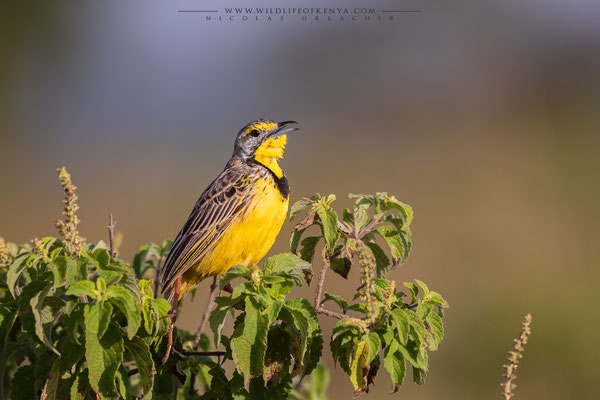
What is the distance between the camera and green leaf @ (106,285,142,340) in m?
2.05

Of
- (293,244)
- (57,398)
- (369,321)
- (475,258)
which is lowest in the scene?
(57,398)

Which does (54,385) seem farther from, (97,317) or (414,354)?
(414,354)

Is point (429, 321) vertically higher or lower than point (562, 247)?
lower

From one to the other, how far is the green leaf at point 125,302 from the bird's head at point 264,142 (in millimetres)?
2117

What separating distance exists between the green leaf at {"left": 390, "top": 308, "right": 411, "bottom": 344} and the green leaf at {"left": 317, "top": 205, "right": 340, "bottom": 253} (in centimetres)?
41

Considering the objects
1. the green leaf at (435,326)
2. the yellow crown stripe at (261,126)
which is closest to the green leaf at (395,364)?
the green leaf at (435,326)

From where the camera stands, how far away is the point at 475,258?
926 cm

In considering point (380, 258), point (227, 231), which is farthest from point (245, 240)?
point (380, 258)

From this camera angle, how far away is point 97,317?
6.63ft

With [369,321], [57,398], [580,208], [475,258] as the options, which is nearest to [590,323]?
[475,258]

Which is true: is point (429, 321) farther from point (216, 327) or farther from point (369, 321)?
point (216, 327)

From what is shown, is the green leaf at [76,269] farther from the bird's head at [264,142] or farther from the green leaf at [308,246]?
the bird's head at [264,142]

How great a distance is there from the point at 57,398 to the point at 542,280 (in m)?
7.63

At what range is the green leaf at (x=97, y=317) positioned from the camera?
200 cm
